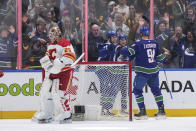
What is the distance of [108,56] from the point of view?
8.17m

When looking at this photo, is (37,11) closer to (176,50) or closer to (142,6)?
(142,6)

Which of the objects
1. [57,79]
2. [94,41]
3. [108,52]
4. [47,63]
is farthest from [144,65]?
[94,41]

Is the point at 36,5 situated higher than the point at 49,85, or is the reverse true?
the point at 36,5

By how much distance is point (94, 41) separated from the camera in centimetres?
927

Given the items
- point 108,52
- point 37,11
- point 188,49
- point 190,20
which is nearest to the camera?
point 108,52

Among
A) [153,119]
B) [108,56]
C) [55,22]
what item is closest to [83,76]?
[108,56]

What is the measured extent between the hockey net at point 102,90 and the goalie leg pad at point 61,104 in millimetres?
524

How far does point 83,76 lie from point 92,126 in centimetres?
113

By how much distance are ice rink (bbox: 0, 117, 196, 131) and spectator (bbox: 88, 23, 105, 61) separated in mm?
1978

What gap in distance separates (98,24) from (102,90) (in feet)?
6.27

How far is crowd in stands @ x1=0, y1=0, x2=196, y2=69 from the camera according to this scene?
914 centimetres

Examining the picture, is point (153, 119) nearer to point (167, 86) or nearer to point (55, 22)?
point (167, 86)

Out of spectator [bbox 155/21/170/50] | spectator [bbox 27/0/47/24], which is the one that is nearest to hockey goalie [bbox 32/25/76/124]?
spectator [bbox 27/0/47/24]

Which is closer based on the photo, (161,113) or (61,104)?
(61,104)
